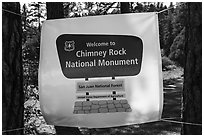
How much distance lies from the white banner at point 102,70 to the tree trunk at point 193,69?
0.53 metres

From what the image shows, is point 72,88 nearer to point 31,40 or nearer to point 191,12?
point 191,12

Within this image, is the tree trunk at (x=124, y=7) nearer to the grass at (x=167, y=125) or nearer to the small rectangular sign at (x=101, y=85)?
the grass at (x=167, y=125)

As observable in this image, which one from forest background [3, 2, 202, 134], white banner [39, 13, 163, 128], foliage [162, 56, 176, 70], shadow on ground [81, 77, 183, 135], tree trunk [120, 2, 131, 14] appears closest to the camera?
white banner [39, 13, 163, 128]

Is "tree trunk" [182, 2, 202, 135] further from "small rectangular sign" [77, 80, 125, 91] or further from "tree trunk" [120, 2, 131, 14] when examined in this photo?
"tree trunk" [120, 2, 131, 14]

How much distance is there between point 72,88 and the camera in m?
1.77

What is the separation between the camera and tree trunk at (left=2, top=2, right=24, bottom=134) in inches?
77.4

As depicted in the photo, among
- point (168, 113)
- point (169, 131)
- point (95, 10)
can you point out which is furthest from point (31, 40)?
point (168, 113)

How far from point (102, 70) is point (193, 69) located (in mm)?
777

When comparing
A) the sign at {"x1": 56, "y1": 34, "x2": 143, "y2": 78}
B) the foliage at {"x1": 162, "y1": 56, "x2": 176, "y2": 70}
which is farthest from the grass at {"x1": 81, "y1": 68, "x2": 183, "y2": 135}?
the sign at {"x1": 56, "y1": 34, "x2": 143, "y2": 78}

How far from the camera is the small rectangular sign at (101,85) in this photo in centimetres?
174

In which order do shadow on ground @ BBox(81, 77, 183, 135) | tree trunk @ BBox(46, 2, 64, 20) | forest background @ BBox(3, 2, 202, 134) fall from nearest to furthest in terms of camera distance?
forest background @ BBox(3, 2, 202, 134), tree trunk @ BBox(46, 2, 64, 20), shadow on ground @ BBox(81, 77, 183, 135)

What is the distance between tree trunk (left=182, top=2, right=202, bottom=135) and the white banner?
1.75ft

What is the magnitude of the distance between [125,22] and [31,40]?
55.5 inches

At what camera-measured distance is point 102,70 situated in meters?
1.75
